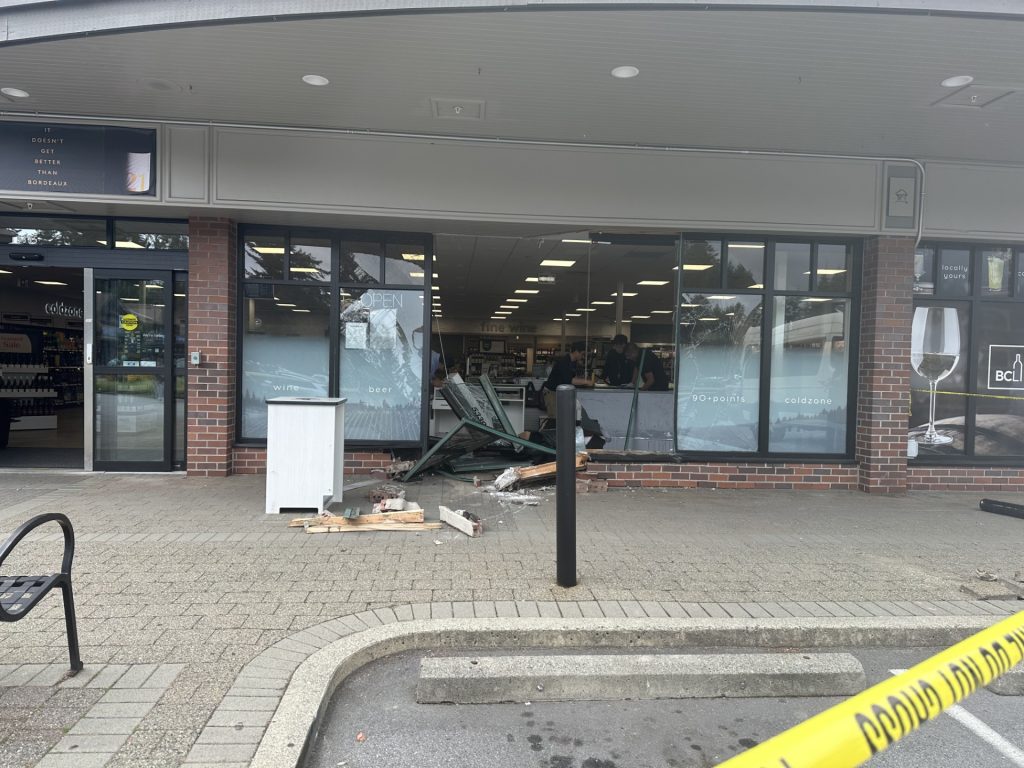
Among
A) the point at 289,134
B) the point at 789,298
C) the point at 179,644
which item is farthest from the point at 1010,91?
the point at 179,644

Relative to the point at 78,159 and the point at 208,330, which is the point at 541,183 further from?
the point at 78,159

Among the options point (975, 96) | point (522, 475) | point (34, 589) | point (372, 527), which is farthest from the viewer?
point (522, 475)

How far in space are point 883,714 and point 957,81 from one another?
6112mm

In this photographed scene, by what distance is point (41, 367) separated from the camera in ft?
50.7

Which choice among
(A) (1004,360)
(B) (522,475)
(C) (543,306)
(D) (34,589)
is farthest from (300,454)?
(C) (543,306)

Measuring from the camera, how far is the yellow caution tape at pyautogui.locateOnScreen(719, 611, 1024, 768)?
66.6 inches

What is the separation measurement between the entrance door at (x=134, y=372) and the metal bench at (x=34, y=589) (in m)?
5.29

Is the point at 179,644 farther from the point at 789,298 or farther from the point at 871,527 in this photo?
the point at 789,298

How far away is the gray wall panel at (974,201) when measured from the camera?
816 centimetres

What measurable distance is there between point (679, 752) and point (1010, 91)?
6559 millimetres

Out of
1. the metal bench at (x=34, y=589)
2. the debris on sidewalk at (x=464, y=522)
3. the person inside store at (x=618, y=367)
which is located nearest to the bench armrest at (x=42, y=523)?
the metal bench at (x=34, y=589)

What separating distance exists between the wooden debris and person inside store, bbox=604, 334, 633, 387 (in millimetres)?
4996

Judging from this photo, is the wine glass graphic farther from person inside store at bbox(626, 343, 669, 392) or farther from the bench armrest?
the bench armrest

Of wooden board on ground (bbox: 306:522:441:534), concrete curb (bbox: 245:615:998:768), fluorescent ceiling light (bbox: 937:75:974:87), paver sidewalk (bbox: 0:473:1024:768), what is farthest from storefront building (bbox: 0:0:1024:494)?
concrete curb (bbox: 245:615:998:768)
